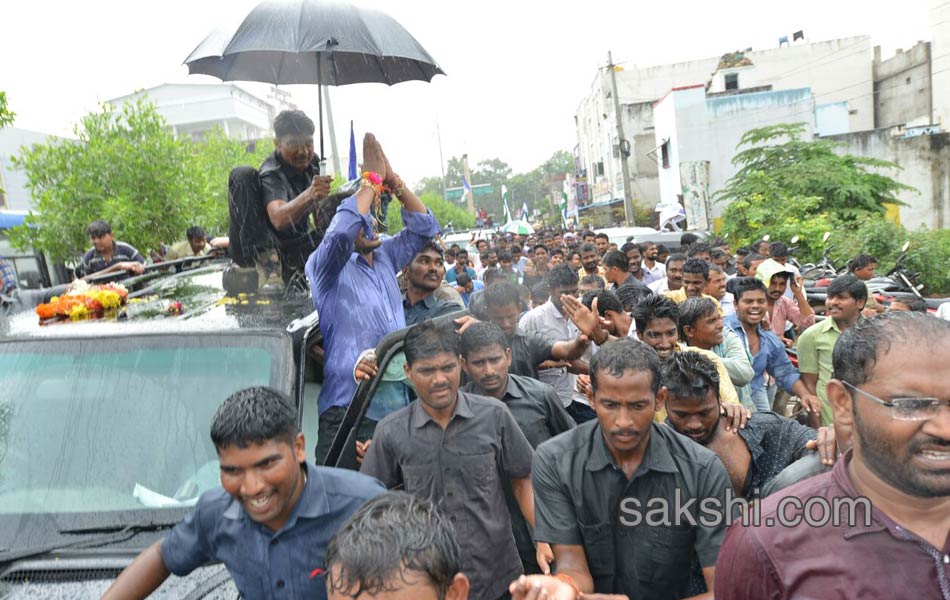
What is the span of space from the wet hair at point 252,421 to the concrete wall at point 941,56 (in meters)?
32.4

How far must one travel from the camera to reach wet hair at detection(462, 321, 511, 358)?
Result: 3.29 meters

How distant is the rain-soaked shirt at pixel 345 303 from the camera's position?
3283 mm

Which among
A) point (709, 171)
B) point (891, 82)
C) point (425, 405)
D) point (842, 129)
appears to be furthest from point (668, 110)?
point (425, 405)

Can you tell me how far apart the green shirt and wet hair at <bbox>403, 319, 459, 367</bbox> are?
2835 millimetres

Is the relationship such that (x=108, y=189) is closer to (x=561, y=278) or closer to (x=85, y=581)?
(x=561, y=278)

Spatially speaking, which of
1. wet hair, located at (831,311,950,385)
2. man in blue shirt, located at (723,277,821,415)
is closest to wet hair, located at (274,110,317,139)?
man in blue shirt, located at (723,277,821,415)

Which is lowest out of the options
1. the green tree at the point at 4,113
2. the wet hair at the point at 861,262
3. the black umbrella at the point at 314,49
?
the wet hair at the point at 861,262

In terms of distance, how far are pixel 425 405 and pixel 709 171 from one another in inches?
1092

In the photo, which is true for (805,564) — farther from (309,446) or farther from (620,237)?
(620,237)

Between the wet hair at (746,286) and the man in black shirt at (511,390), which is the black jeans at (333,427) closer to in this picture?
the man in black shirt at (511,390)

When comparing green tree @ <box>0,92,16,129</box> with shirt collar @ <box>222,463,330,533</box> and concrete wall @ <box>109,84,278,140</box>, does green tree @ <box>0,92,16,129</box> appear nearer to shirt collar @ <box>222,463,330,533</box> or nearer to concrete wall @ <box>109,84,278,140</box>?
shirt collar @ <box>222,463,330,533</box>

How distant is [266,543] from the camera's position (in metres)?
1.99

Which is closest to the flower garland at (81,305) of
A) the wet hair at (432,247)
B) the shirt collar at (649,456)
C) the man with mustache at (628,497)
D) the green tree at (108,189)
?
the wet hair at (432,247)

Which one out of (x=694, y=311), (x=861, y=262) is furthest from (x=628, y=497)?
(x=861, y=262)
